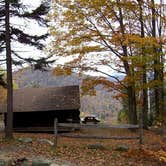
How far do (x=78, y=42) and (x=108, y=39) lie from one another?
235cm

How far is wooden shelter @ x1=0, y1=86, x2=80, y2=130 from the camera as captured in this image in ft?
113

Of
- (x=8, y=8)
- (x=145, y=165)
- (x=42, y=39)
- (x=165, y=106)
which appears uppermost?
(x=8, y=8)

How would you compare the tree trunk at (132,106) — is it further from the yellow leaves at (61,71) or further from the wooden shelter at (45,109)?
the yellow leaves at (61,71)

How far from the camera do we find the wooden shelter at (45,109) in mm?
34594

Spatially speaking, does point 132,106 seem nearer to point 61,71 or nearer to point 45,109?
point 61,71

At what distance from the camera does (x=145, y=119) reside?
114 feet

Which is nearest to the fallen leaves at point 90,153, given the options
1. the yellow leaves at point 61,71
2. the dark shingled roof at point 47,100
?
the yellow leaves at point 61,71

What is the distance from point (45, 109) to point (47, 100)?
1.80 m

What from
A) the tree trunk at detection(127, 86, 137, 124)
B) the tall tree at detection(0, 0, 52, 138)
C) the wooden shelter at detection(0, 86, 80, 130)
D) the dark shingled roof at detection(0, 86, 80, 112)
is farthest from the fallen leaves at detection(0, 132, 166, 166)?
the wooden shelter at detection(0, 86, 80, 130)

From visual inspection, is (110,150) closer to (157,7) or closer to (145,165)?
(145,165)

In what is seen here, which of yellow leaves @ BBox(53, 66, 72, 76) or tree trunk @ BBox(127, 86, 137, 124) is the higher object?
yellow leaves @ BBox(53, 66, 72, 76)

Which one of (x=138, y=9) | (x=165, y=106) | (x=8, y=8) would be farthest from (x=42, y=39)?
(x=165, y=106)

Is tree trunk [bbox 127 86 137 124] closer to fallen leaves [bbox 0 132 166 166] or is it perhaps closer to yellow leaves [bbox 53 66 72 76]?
yellow leaves [bbox 53 66 72 76]

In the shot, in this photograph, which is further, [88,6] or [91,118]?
[91,118]
